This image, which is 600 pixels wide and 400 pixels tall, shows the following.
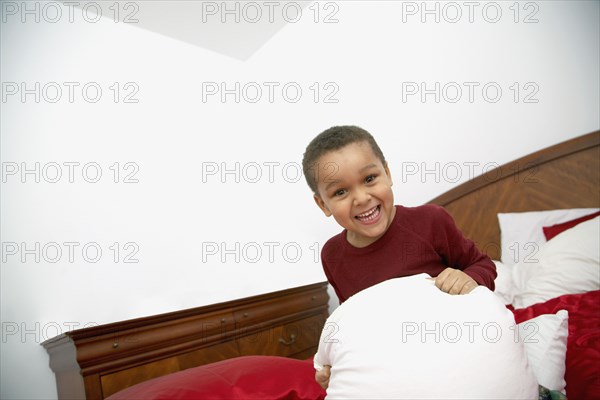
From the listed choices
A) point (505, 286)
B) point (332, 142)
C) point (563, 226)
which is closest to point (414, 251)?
point (332, 142)

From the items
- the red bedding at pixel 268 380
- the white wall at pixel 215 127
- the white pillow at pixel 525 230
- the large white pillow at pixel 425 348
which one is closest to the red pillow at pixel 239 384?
the red bedding at pixel 268 380

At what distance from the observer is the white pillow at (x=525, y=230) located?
6.64ft

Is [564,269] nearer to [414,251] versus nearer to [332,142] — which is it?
[414,251]

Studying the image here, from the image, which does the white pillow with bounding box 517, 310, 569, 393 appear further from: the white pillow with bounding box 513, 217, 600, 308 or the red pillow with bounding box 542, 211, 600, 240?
the red pillow with bounding box 542, 211, 600, 240

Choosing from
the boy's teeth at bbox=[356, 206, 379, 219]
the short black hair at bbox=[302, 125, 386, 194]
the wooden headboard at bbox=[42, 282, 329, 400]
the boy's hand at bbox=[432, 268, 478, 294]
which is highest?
the short black hair at bbox=[302, 125, 386, 194]

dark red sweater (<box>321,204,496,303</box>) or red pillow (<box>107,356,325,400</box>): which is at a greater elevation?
dark red sweater (<box>321,204,496,303</box>)

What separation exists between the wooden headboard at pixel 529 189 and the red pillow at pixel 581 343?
2.57 feet

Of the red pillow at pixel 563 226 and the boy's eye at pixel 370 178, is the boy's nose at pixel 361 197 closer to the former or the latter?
the boy's eye at pixel 370 178

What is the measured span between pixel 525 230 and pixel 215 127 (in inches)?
67.8

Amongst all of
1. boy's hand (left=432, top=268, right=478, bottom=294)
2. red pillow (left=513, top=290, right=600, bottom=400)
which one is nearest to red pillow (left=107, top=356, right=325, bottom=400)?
boy's hand (left=432, top=268, right=478, bottom=294)

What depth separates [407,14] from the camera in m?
2.51

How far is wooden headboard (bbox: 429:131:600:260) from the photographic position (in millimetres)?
2131

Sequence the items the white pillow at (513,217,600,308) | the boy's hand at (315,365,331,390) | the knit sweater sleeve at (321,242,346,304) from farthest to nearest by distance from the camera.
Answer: the white pillow at (513,217,600,308) → the knit sweater sleeve at (321,242,346,304) → the boy's hand at (315,365,331,390)

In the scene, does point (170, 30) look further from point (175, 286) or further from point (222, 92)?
point (175, 286)
